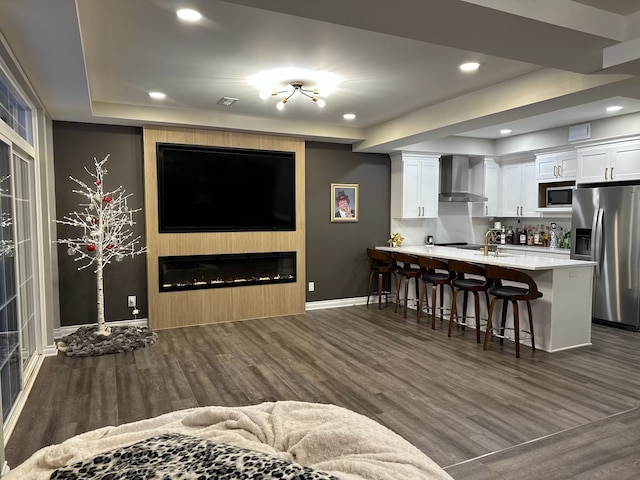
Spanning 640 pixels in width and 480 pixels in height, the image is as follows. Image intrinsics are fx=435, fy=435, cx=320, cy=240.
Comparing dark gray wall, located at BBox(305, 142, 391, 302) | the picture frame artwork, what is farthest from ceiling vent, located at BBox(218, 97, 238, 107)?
the picture frame artwork

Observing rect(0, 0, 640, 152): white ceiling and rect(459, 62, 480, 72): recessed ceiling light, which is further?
rect(459, 62, 480, 72): recessed ceiling light

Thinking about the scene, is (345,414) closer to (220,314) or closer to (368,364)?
(368,364)

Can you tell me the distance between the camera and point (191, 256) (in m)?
5.62

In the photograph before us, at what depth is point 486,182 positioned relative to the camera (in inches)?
294

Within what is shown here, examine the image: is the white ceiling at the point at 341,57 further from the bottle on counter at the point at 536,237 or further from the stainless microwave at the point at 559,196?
the bottle on counter at the point at 536,237

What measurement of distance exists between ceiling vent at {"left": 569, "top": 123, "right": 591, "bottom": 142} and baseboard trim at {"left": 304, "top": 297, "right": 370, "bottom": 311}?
12.3 ft

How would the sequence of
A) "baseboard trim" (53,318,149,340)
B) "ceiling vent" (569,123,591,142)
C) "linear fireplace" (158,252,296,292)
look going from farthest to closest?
"ceiling vent" (569,123,591,142), "linear fireplace" (158,252,296,292), "baseboard trim" (53,318,149,340)

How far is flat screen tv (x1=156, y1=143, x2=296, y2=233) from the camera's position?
5.48 m

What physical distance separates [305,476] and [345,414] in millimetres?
547

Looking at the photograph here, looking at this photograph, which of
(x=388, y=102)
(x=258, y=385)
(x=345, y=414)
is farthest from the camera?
(x=388, y=102)

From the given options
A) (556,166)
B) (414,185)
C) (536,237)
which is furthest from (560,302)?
(414,185)

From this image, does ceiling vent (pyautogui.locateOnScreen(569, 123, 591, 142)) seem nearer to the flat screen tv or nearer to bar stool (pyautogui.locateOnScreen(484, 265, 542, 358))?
bar stool (pyautogui.locateOnScreen(484, 265, 542, 358))

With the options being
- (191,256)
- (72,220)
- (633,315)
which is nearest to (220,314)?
(191,256)

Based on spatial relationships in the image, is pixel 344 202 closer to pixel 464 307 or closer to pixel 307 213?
pixel 307 213
